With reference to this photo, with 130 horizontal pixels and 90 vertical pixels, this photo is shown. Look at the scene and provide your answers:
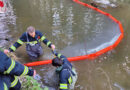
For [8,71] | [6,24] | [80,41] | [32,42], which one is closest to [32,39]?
[32,42]

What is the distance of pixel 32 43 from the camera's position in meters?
4.12

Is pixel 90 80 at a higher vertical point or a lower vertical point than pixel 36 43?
lower

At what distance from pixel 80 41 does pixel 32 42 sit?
2.59 m

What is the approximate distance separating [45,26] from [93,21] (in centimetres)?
314

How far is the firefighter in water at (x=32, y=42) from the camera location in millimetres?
3750

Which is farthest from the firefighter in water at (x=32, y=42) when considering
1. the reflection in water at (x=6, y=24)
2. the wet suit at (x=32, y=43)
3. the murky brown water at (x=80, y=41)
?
the reflection in water at (x=6, y=24)

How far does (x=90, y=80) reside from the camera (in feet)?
12.8

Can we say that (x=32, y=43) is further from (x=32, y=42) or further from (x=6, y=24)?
(x=6, y=24)

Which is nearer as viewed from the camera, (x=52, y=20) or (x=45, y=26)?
(x=45, y=26)

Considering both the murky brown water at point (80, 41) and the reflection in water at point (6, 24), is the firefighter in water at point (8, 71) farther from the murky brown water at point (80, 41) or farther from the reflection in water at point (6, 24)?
the reflection in water at point (6, 24)

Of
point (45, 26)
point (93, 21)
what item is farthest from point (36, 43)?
point (93, 21)

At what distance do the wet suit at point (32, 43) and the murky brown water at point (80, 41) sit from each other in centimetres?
39

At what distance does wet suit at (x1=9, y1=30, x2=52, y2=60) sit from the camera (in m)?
3.84

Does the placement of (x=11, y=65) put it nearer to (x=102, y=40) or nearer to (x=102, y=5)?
(x=102, y=40)
